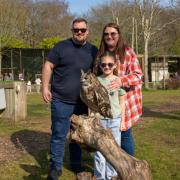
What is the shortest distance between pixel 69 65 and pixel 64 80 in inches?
8.0

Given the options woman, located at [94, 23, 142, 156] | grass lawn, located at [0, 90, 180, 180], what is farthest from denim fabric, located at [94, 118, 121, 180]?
grass lawn, located at [0, 90, 180, 180]

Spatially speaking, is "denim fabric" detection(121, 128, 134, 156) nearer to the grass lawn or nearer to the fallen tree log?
the grass lawn

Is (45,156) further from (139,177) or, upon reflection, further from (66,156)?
(139,177)

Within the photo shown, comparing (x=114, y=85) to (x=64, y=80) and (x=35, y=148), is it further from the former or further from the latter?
(x=35, y=148)

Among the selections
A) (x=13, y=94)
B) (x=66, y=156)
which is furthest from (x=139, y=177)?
(x=13, y=94)

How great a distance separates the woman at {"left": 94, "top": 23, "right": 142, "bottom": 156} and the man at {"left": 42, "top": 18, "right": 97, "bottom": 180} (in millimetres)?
523

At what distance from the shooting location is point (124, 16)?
4188 centimetres

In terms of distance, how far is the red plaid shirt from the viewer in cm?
505

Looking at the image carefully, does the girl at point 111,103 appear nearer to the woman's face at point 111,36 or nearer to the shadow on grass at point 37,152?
the woman's face at point 111,36

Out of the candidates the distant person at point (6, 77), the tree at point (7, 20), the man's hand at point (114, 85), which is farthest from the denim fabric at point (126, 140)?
the tree at point (7, 20)

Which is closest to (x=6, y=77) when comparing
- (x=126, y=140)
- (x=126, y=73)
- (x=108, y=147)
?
(x=126, y=140)

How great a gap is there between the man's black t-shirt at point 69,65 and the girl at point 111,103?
2.61 ft

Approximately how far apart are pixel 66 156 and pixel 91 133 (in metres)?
3.65

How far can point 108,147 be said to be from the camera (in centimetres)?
360
